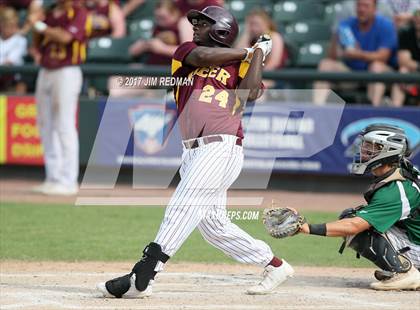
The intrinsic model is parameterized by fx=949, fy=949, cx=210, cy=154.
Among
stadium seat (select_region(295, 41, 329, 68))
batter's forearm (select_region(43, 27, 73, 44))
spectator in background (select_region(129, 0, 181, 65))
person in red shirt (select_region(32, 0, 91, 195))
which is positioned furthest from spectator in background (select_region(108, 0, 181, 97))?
Result: stadium seat (select_region(295, 41, 329, 68))

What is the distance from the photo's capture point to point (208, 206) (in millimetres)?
6086

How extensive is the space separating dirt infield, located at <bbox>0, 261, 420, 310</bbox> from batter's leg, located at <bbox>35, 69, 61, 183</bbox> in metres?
3.96

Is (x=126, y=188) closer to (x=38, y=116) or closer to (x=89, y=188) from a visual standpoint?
(x=89, y=188)

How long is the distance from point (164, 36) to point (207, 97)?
21.7 ft

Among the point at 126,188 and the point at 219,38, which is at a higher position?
the point at 219,38

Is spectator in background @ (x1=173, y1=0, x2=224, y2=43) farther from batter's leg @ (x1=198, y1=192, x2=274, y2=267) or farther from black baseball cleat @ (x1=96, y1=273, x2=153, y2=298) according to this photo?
black baseball cleat @ (x1=96, y1=273, x2=153, y2=298)

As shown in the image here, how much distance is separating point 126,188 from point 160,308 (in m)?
6.23

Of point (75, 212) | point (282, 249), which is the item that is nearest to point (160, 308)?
point (282, 249)

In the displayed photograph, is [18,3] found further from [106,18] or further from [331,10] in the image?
[331,10]

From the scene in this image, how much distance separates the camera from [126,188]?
1188cm

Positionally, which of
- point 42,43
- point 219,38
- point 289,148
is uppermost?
point 219,38

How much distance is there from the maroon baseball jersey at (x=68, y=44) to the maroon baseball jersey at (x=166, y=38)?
58.5 inches

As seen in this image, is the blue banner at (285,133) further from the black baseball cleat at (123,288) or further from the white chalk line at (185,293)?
the black baseball cleat at (123,288)

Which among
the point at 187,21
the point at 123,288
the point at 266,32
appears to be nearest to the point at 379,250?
the point at 123,288
